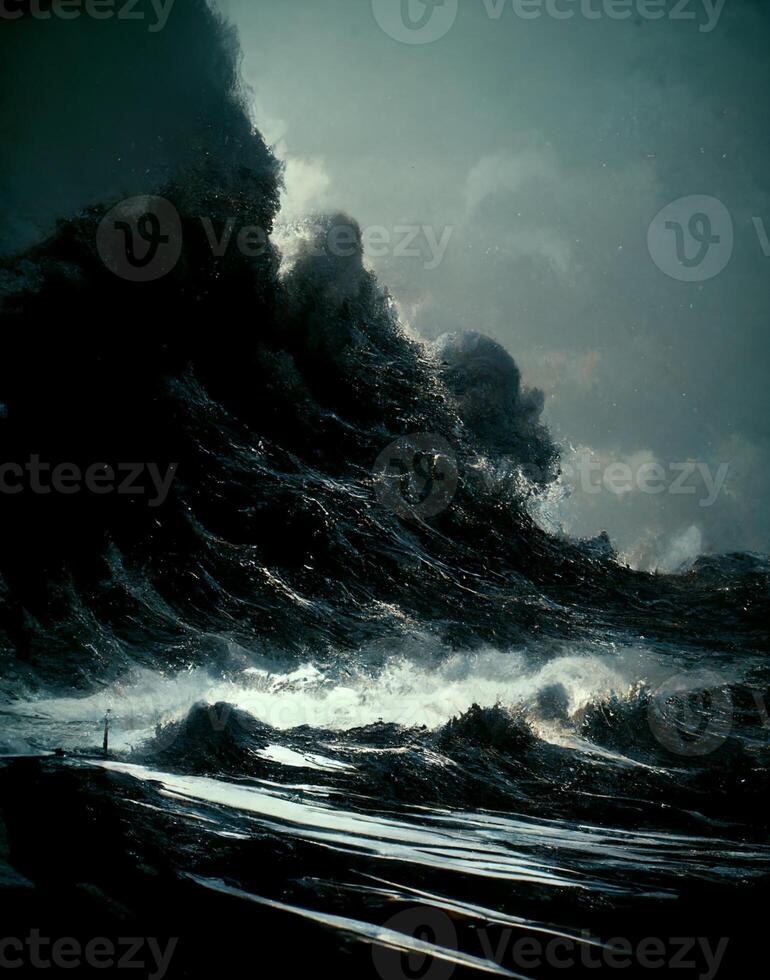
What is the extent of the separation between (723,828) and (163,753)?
19.9 feet

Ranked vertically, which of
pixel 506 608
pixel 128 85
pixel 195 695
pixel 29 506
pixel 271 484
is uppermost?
pixel 128 85

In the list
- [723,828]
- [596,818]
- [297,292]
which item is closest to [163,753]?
[596,818]

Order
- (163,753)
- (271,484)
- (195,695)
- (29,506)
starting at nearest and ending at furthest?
(163,753), (29,506), (271,484), (195,695)

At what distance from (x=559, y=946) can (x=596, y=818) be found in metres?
3.63

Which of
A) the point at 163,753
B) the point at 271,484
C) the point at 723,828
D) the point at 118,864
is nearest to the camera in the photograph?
the point at 118,864

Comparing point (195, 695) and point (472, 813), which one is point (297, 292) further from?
point (472, 813)

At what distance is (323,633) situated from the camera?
9.23 metres

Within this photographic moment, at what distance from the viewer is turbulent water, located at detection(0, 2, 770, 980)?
112 inches

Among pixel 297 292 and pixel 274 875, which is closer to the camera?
pixel 274 875

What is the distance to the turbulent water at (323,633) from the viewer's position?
2.86 metres

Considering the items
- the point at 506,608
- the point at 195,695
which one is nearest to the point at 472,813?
the point at 506,608

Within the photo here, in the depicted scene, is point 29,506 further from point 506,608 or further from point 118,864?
point 506,608

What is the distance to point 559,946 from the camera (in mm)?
2104

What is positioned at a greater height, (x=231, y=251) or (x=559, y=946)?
(x=231, y=251)
